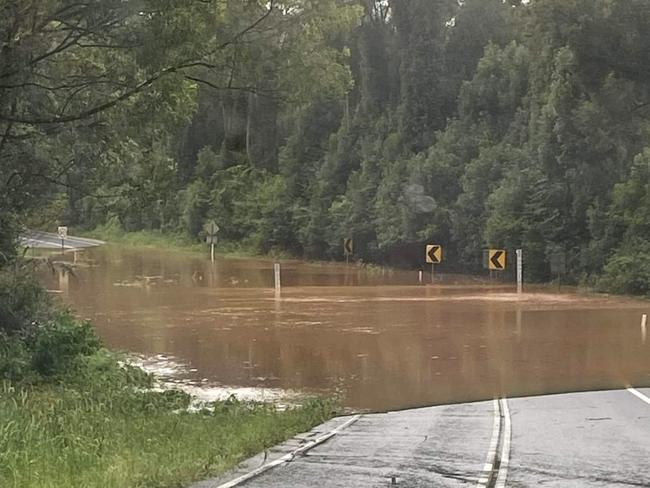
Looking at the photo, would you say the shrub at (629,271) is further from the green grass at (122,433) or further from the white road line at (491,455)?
the green grass at (122,433)

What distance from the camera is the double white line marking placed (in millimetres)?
8367

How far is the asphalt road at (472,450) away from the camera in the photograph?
27.6 ft

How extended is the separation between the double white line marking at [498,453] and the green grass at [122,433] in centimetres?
230

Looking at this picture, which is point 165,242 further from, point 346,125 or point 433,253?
point 433,253

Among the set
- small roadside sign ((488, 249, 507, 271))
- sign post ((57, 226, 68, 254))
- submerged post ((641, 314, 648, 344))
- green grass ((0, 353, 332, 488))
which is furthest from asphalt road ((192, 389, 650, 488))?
sign post ((57, 226, 68, 254))

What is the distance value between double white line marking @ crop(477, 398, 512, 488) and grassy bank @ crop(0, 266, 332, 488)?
2.30 metres

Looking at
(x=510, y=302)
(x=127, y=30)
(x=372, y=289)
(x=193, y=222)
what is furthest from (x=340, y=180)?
(x=127, y=30)

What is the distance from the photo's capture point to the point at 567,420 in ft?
41.2

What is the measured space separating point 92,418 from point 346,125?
5420 cm

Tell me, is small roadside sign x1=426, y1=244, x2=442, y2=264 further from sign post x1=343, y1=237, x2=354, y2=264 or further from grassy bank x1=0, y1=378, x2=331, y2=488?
grassy bank x1=0, y1=378, x2=331, y2=488

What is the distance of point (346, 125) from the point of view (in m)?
64.4

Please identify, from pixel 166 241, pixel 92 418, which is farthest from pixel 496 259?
pixel 166 241

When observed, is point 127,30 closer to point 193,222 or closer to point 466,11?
point 466,11

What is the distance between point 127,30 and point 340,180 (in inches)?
1996
